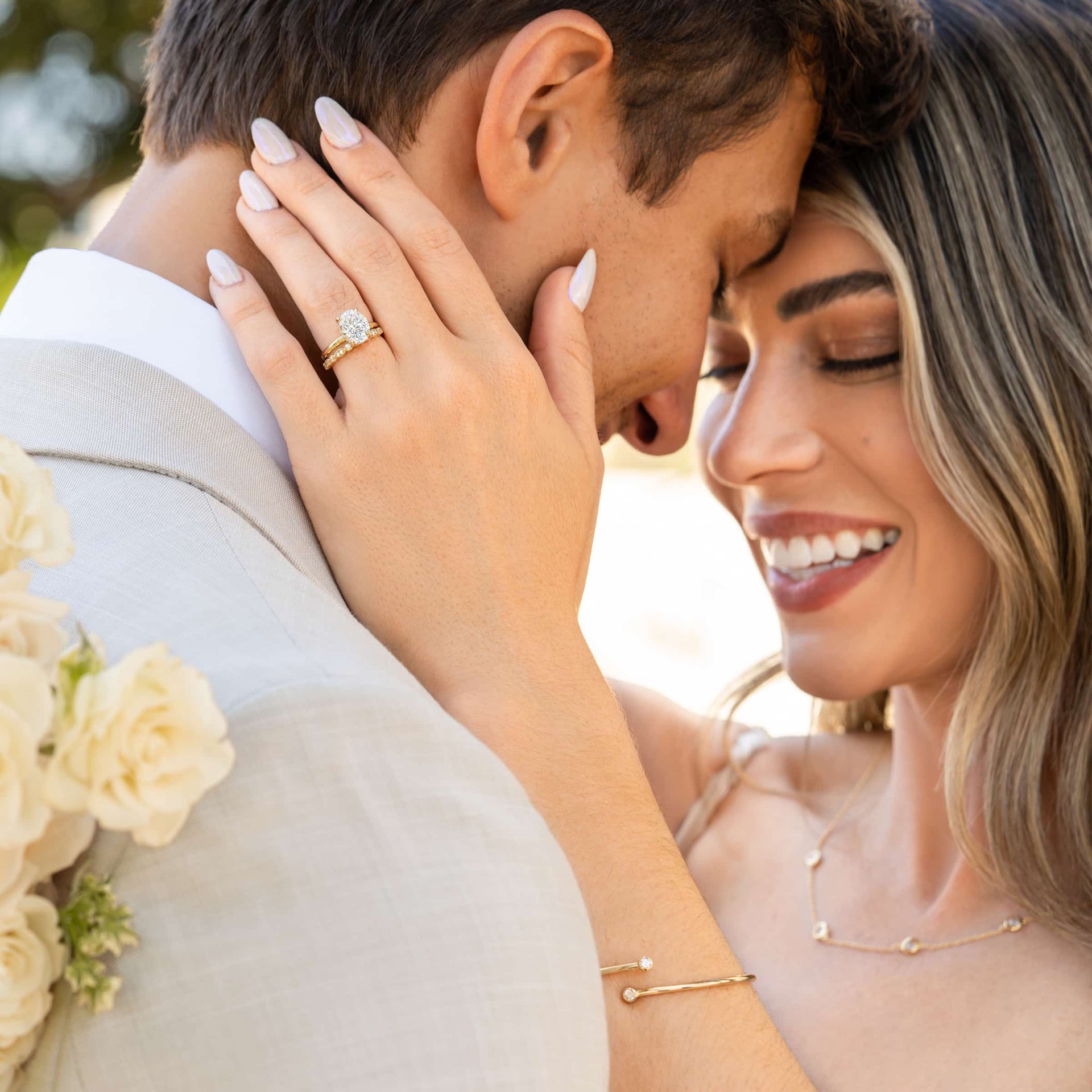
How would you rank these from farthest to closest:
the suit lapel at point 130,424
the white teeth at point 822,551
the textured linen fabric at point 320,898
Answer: the white teeth at point 822,551, the suit lapel at point 130,424, the textured linen fabric at point 320,898

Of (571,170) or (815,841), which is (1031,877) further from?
(571,170)

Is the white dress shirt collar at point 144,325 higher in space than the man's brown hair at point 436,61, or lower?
lower

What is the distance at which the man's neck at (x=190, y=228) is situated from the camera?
1.52 m

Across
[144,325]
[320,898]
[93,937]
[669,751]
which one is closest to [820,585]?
[669,751]

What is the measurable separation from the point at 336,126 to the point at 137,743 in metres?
0.99

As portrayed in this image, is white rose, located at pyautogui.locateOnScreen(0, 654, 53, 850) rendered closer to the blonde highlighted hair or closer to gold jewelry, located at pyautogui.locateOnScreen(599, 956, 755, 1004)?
gold jewelry, located at pyautogui.locateOnScreen(599, 956, 755, 1004)

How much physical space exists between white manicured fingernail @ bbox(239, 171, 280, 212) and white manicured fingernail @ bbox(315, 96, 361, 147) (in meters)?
0.10

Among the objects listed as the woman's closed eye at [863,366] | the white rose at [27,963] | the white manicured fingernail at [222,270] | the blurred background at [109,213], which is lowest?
the blurred background at [109,213]

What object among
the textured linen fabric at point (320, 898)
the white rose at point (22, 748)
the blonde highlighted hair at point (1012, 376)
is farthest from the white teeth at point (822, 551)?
the white rose at point (22, 748)

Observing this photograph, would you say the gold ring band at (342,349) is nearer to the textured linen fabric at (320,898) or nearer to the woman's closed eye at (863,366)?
the textured linen fabric at (320,898)

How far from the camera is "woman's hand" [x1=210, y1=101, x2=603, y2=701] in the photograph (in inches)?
56.4

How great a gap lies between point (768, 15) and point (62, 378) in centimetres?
119

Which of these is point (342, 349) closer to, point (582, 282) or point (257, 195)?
point (257, 195)

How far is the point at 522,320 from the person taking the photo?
5.81 ft
